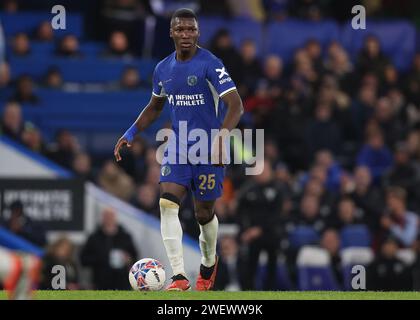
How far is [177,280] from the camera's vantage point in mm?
12219

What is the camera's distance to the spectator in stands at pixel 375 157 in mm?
21109

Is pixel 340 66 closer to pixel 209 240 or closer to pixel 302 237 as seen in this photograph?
pixel 302 237

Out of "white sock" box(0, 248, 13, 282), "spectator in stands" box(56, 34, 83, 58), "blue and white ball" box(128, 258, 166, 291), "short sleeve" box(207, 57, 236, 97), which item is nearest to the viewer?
"white sock" box(0, 248, 13, 282)

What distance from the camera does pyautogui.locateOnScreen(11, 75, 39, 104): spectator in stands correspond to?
20.5 metres

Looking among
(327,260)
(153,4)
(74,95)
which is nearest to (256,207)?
(327,260)

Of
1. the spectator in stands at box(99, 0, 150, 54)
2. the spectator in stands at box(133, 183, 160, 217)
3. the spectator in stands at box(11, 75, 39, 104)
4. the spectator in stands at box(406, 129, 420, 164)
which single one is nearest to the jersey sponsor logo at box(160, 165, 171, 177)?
the spectator in stands at box(133, 183, 160, 217)

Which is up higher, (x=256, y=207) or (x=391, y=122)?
(x=391, y=122)

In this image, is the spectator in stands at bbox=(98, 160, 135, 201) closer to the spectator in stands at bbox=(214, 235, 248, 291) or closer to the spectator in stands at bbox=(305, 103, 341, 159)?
the spectator in stands at bbox=(214, 235, 248, 291)

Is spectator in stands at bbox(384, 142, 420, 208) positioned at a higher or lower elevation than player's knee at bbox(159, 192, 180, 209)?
higher

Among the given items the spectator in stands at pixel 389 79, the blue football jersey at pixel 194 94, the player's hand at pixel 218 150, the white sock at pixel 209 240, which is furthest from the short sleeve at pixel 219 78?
the spectator in stands at pixel 389 79

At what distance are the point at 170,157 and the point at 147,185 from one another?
22.7 feet

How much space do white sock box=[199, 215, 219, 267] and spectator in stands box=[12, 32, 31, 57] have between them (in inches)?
388

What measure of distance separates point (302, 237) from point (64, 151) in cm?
371

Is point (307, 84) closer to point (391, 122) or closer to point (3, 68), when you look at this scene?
point (391, 122)
